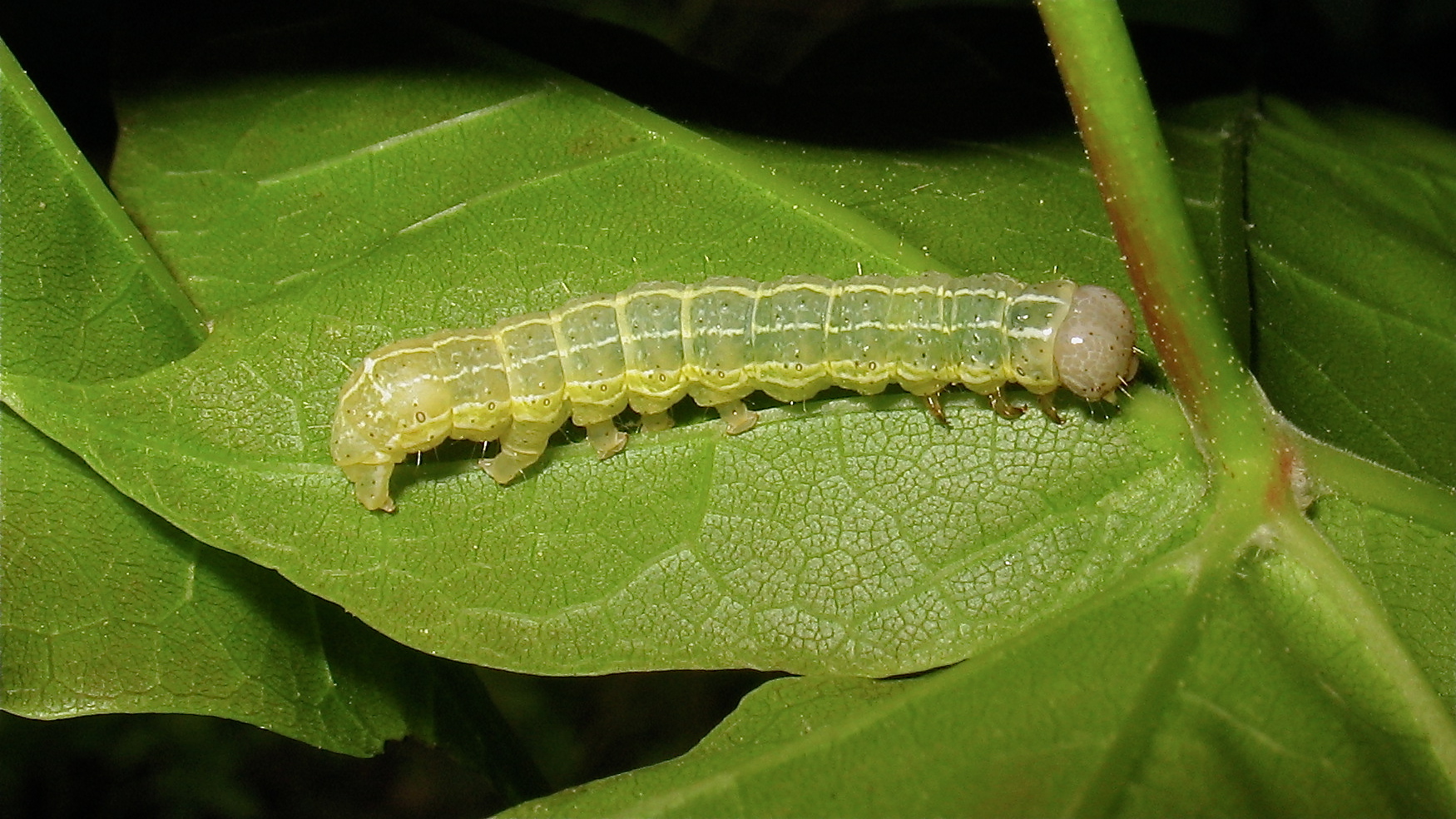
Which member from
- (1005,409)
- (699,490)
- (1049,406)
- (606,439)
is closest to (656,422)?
(606,439)

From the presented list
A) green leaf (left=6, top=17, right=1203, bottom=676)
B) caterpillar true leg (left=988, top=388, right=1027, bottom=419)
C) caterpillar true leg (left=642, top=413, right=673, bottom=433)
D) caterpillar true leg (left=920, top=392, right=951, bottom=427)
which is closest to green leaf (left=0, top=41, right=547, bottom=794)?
green leaf (left=6, top=17, right=1203, bottom=676)

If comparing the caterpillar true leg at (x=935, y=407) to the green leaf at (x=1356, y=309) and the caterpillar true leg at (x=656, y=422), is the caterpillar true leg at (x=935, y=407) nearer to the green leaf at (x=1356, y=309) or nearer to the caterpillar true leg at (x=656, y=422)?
the caterpillar true leg at (x=656, y=422)

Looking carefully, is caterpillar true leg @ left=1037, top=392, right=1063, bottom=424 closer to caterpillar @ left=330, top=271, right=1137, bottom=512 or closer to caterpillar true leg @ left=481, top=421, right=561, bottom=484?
caterpillar @ left=330, top=271, right=1137, bottom=512

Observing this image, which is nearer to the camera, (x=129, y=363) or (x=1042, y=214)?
(x=129, y=363)

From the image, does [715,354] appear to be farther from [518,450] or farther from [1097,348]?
[1097,348]

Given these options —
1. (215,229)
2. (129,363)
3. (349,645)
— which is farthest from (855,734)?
(215,229)

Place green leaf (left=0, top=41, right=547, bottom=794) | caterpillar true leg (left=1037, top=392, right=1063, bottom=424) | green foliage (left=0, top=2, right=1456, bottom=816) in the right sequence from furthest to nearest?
caterpillar true leg (left=1037, top=392, right=1063, bottom=424), green leaf (left=0, top=41, right=547, bottom=794), green foliage (left=0, top=2, right=1456, bottom=816)

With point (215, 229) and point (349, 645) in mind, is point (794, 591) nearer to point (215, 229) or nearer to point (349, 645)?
point (349, 645)
